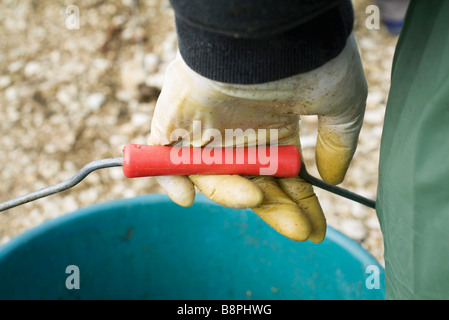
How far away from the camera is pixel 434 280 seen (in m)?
0.57

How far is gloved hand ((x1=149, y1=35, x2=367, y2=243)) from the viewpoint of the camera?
596mm

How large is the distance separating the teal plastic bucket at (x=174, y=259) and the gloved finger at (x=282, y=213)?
0.94 feet

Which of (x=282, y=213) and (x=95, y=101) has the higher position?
(x=95, y=101)

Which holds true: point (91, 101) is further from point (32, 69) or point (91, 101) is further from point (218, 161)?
point (218, 161)

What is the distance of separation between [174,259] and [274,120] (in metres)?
0.53

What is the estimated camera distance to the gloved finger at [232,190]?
63cm

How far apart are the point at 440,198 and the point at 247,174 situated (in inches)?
10.3

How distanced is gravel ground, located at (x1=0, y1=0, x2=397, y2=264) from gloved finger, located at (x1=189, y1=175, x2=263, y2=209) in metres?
0.85

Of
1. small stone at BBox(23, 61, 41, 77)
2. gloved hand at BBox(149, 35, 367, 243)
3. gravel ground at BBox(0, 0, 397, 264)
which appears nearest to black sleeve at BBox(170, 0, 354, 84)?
gloved hand at BBox(149, 35, 367, 243)

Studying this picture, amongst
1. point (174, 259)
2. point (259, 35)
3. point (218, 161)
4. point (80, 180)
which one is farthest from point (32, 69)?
point (259, 35)

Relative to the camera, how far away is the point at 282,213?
0.70 m

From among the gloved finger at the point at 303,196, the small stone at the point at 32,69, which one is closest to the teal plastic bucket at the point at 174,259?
the gloved finger at the point at 303,196

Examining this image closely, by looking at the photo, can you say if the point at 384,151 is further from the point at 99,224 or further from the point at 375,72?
the point at 375,72
